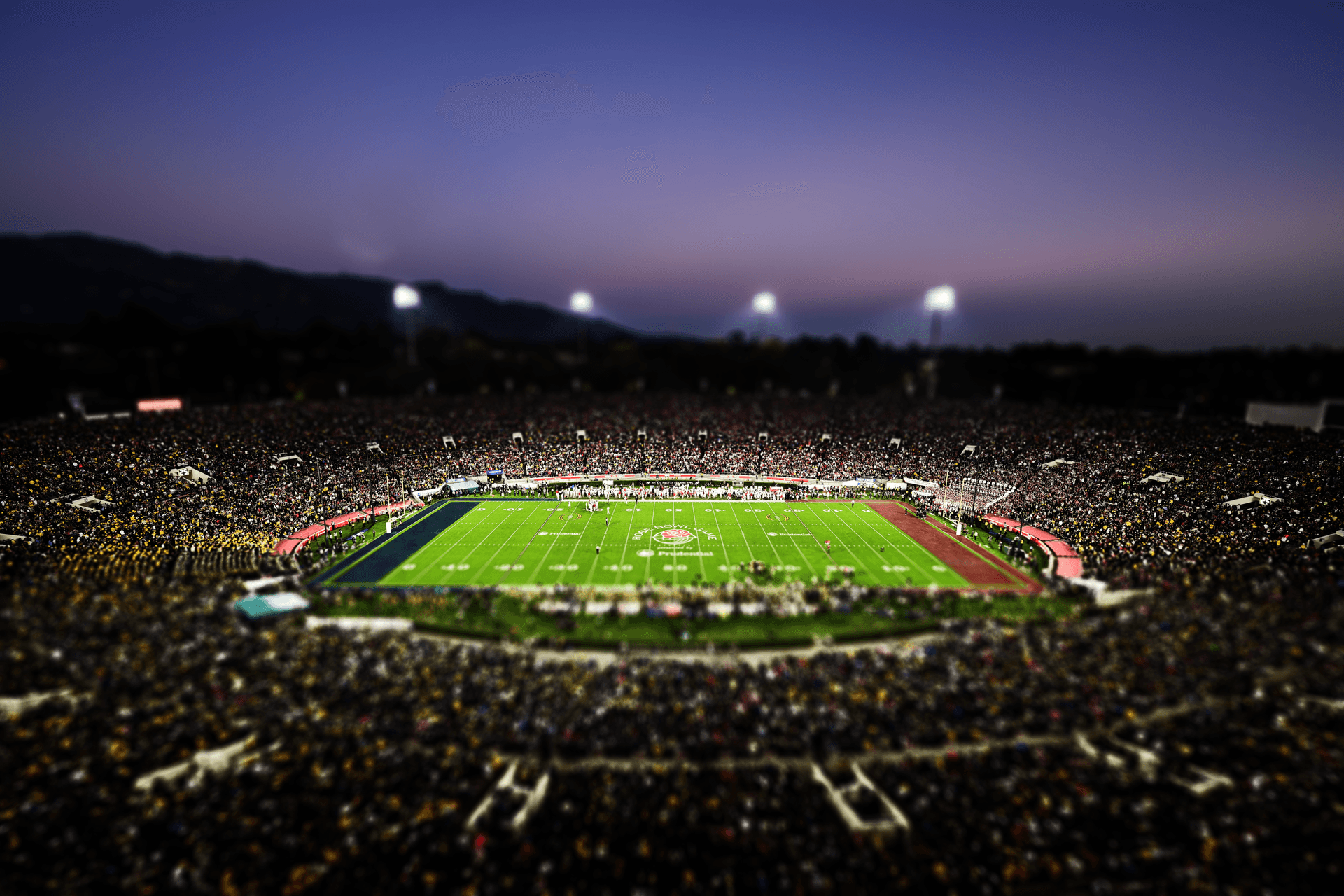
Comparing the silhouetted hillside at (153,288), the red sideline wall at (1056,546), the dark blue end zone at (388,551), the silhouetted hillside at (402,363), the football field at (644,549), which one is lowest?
the dark blue end zone at (388,551)

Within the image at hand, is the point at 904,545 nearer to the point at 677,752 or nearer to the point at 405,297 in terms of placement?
the point at 677,752

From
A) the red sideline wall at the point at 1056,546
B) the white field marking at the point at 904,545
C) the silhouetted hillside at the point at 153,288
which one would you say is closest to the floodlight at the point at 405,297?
the silhouetted hillside at the point at 153,288

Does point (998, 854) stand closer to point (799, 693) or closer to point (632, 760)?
point (799, 693)

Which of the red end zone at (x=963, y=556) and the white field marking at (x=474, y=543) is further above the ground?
the red end zone at (x=963, y=556)

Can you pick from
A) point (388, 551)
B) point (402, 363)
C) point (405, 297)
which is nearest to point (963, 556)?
point (388, 551)

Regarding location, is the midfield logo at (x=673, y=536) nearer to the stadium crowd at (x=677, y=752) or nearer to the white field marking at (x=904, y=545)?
the white field marking at (x=904, y=545)

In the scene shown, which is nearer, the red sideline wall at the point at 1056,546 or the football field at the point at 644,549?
the football field at the point at 644,549
